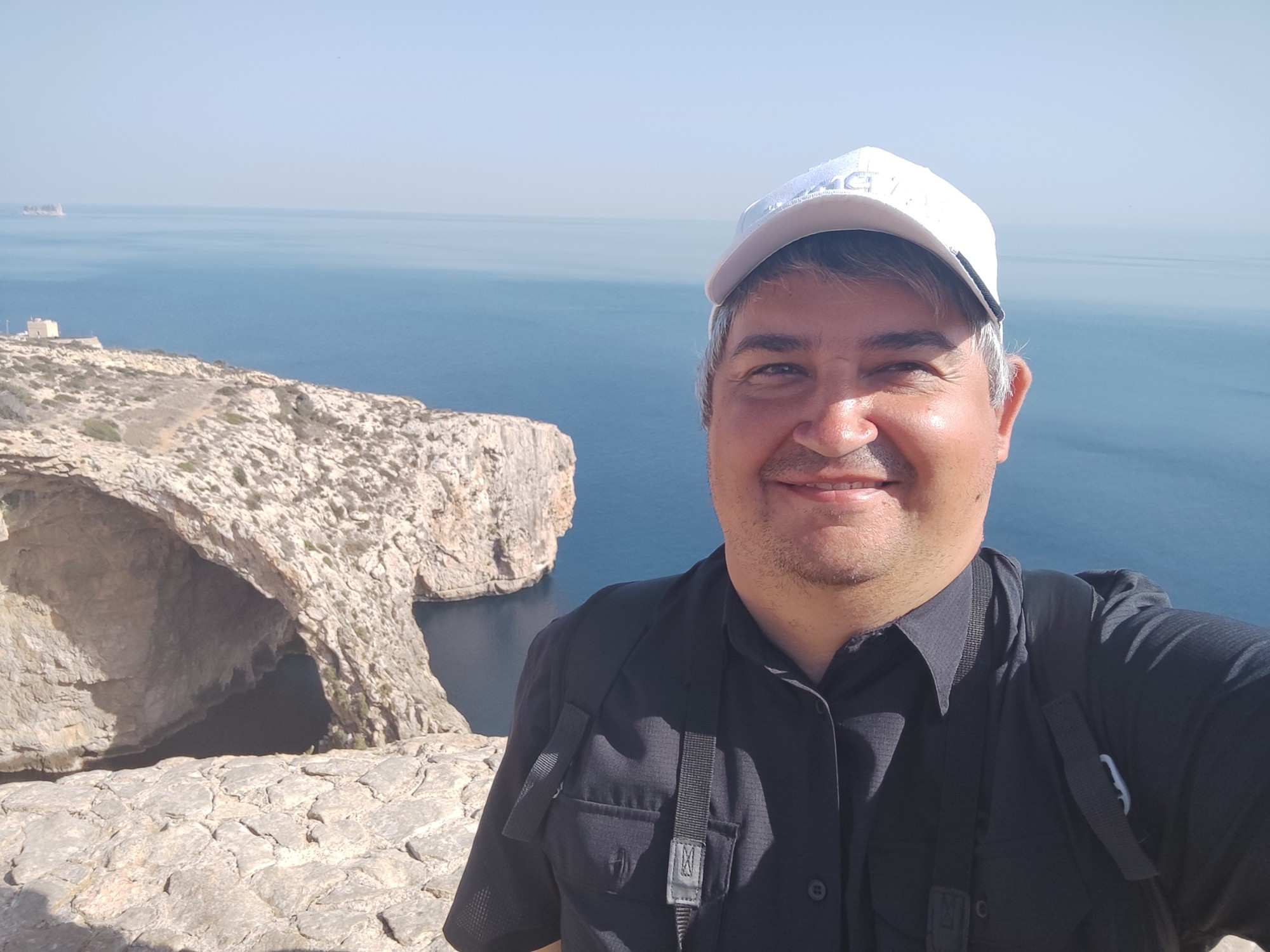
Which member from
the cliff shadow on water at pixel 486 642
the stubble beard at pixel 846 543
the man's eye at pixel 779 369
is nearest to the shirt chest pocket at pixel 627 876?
the stubble beard at pixel 846 543

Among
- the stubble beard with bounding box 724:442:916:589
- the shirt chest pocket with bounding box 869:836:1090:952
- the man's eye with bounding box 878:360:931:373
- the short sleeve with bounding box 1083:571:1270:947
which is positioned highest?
the man's eye with bounding box 878:360:931:373

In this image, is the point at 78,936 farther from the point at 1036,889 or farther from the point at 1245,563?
the point at 1245,563

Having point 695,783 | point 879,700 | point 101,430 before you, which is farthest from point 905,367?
point 101,430

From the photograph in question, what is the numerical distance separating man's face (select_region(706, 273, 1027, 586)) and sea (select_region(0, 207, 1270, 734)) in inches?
22.5

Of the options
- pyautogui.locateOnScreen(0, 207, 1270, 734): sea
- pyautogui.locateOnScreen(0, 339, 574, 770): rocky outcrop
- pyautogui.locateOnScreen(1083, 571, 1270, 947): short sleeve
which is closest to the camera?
pyautogui.locateOnScreen(1083, 571, 1270, 947): short sleeve

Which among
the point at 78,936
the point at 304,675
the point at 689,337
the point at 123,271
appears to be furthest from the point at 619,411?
the point at 123,271

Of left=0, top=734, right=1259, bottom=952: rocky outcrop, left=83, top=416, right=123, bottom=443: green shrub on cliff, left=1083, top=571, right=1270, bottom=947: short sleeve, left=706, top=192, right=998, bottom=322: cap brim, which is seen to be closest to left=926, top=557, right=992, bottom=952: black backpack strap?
left=1083, top=571, right=1270, bottom=947: short sleeve

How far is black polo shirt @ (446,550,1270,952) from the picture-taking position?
1264 millimetres

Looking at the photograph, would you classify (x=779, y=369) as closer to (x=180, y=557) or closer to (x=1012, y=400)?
(x=1012, y=400)

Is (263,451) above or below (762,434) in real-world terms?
below

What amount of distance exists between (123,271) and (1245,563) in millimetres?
121681

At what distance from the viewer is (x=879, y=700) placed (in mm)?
1516

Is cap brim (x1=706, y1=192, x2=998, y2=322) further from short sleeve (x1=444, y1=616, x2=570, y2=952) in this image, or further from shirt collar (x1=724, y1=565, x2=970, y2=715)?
short sleeve (x1=444, y1=616, x2=570, y2=952)

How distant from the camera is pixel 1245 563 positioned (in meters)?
30.4
